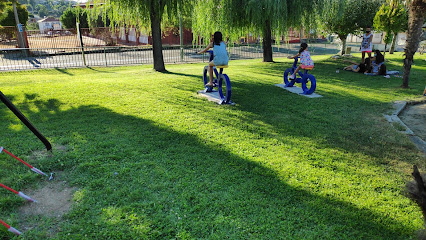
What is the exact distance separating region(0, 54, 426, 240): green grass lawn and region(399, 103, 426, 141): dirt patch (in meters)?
0.48

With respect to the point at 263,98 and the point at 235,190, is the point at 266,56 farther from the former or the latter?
the point at 235,190

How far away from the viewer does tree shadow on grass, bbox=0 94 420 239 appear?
9.73ft

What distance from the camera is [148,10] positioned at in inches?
436

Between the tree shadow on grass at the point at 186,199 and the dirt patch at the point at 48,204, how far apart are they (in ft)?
0.39

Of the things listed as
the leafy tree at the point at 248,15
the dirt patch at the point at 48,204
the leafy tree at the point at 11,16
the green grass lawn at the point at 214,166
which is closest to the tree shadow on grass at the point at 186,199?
the green grass lawn at the point at 214,166

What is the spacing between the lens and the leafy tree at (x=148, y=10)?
1102 centimetres

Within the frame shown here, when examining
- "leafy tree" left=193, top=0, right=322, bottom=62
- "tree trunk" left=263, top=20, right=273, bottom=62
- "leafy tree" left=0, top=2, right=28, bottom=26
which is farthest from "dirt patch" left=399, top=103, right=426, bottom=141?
"leafy tree" left=0, top=2, right=28, bottom=26

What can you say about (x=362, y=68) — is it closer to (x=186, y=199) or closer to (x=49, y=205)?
(x=186, y=199)

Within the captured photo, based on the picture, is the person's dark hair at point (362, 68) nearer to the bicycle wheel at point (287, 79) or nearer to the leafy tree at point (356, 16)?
the leafy tree at point (356, 16)

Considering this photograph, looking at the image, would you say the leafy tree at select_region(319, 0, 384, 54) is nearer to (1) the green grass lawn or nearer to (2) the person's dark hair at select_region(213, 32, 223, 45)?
(1) the green grass lawn

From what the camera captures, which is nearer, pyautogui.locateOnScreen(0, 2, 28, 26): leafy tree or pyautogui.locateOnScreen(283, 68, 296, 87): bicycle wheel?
pyautogui.locateOnScreen(283, 68, 296, 87): bicycle wheel

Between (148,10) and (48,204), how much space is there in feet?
30.7

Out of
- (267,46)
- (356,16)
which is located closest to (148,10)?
(267,46)

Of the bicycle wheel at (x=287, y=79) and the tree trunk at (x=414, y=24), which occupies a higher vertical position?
the tree trunk at (x=414, y=24)
